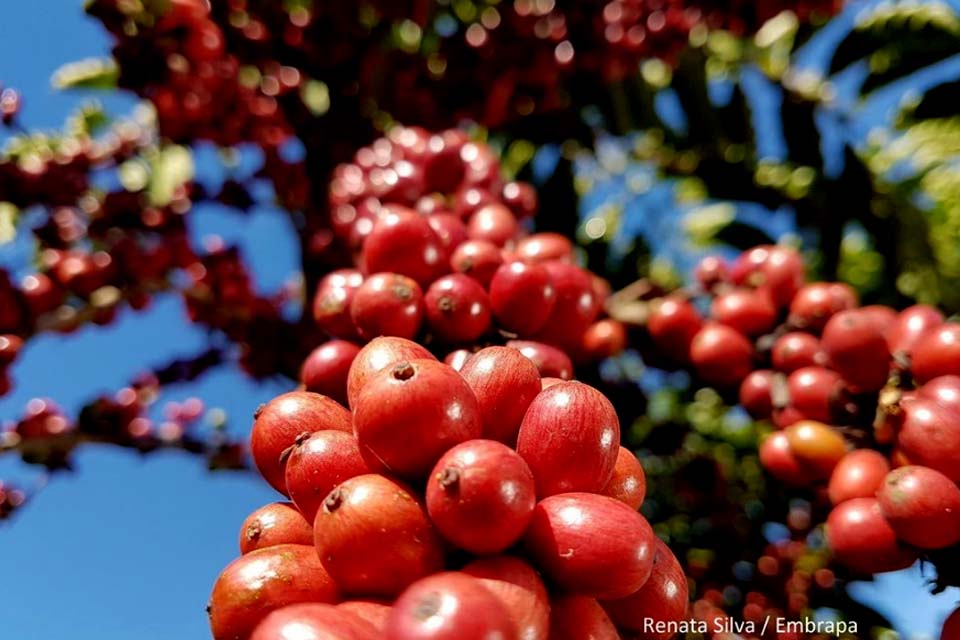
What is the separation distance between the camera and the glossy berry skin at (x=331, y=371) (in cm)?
136

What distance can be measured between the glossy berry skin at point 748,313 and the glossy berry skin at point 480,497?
122 cm

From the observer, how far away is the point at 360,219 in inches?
80.7

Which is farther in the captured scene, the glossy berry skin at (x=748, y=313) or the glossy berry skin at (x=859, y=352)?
the glossy berry skin at (x=748, y=313)

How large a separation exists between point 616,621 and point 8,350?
6.40 ft

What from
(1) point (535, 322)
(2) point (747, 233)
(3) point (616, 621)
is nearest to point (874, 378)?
(1) point (535, 322)

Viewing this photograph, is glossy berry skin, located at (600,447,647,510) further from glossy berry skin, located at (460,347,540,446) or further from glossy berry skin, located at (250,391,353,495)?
glossy berry skin, located at (250,391,353,495)

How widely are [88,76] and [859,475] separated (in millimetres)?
3330

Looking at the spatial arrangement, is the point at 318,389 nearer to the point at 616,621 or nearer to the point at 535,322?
the point at 535,322

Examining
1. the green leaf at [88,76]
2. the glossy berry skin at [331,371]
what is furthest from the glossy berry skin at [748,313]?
the green leaf at [88,76]

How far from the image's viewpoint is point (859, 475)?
132cm

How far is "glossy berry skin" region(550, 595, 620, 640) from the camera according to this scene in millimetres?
857

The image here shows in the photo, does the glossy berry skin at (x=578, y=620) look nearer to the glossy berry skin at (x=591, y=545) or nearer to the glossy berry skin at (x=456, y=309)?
the glossy berry skin at (x=591, y=545)

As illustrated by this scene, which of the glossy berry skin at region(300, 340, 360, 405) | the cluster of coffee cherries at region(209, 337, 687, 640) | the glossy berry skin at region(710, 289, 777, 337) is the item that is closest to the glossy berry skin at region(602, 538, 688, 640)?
the cluster of coffee cherries at region(209, 337, 687, 640)

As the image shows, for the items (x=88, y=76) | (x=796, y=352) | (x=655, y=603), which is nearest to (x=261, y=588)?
(x=655, y=603)
